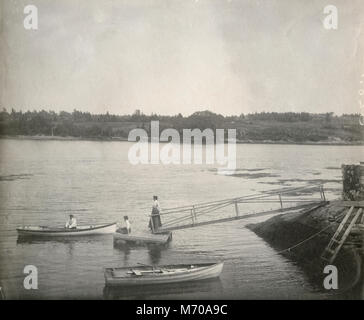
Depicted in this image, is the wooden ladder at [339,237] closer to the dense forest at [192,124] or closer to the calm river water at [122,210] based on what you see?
the calm river water at [122,210]

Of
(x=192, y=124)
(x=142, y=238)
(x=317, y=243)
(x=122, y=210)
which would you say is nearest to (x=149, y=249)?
(x=142, y=238)

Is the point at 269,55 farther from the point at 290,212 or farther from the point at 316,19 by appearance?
the point at 290,212

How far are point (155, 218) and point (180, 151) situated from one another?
73 centimetres

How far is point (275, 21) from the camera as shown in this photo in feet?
18.6

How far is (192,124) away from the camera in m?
5.75

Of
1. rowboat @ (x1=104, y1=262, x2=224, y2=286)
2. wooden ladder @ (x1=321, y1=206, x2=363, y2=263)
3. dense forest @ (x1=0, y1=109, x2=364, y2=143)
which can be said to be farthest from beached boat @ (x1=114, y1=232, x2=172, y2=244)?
wooden ladder @ (x1=321, y1=206, x2=363, y2=263)

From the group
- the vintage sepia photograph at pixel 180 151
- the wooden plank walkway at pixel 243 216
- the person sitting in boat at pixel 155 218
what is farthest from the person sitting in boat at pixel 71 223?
the wooden plank walkway at pixel 243 216

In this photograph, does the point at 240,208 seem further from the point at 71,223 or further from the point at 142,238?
the point at 71,223

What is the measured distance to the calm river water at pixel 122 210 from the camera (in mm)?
5504

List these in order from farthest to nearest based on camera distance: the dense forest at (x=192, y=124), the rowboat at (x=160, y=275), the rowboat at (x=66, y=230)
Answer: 1. the dense forest at (x=192, y=124)
2. the rowboat at (x=66, y=230)
3. the rowboat at (x=160, y=275)

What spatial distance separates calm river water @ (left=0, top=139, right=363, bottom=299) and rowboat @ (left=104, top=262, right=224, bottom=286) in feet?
0.29

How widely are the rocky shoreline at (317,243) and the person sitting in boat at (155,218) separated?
3.08ft

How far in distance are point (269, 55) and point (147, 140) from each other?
152 cm
